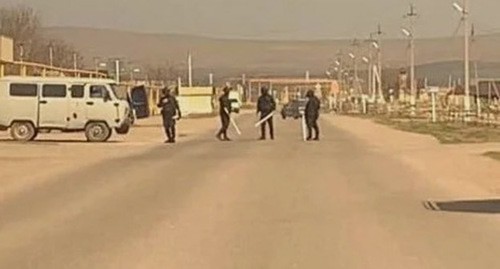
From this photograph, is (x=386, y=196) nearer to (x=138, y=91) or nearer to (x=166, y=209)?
(x=166, y=209)

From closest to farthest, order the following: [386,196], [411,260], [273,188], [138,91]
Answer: [411,260] < [386,196] < [273,188] < [138,91]

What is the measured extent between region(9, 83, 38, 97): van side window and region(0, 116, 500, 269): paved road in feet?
49.4

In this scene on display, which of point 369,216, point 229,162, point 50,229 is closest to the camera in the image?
point 50,229

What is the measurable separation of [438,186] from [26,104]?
22.8m

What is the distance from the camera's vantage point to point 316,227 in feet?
53.2

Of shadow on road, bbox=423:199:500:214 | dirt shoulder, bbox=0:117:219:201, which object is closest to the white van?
dirt shoulder, bbox=0:117:219:201

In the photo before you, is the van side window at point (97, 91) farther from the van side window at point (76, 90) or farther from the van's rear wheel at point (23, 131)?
the van's rear wheel at point (23, 131)

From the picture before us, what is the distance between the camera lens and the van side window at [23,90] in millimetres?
43750

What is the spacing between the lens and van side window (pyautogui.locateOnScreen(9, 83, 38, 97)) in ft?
144

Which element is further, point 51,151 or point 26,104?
point 26,104

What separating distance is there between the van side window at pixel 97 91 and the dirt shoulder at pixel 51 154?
160cm

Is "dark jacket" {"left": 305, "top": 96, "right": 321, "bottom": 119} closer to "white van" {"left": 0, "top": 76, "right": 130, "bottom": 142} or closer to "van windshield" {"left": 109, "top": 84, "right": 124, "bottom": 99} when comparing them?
"white van" {"left": 0, "top": 76, "right": 130, "bottom": 142}

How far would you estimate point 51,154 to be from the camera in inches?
1406

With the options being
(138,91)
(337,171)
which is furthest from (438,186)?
(138,91)
